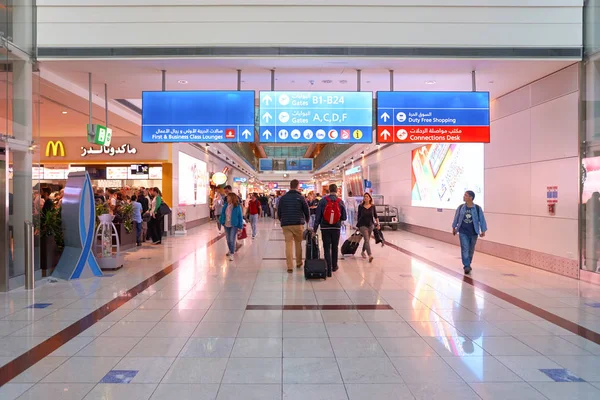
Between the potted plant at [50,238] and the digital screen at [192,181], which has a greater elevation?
the digital screen at [192,181]

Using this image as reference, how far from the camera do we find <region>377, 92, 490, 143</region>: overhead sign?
8211mm

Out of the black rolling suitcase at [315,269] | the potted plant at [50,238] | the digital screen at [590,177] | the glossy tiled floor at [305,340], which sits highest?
the digital screen at [590,177]

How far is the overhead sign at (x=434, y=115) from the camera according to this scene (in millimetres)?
8211

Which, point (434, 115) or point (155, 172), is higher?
point (434, 115)

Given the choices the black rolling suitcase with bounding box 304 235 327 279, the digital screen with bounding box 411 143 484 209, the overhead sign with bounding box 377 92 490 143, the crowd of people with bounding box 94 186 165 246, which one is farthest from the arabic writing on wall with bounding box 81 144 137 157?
the overhead sign with bounding box 377 92 490 143

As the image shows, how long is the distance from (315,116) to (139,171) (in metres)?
10.9

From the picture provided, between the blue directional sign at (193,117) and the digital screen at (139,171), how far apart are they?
31.2 ft

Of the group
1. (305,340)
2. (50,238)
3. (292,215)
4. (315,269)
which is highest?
(292,215)

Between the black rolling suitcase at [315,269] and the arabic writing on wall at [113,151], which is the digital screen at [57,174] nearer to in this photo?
the arabic writing on wall at [113,151]

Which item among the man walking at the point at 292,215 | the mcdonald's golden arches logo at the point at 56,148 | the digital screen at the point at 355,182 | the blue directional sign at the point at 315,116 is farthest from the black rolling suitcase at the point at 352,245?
the digital screen at the point at 355,182

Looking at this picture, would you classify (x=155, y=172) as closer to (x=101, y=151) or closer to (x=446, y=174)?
(x=101, y=151)

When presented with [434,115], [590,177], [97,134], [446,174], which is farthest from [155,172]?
[590,177]

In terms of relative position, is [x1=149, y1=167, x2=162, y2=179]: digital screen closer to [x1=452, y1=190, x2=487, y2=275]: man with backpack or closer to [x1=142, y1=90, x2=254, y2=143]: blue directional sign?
[x1=142, y1=90, x2=254, y2=143]: blue directional sign

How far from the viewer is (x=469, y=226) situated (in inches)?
339
